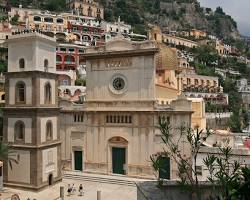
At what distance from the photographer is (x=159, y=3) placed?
6929 inches

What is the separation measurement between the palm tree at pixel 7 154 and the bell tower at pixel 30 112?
0.92ft

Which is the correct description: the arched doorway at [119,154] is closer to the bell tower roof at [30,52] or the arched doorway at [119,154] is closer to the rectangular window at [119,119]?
the rectangular window at [119,119]

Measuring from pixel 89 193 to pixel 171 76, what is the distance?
18773 millimetres

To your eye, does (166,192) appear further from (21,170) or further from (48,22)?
(48,22)

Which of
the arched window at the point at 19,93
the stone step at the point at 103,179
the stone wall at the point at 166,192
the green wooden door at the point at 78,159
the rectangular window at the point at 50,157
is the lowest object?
the stone step at the point at 103,179

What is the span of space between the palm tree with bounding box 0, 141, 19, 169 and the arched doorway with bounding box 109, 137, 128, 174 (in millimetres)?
8351

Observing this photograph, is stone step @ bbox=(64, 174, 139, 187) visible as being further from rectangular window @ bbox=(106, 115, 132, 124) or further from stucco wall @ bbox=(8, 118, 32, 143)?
stucco wall @ bbox=(8, 118, 32, 143)

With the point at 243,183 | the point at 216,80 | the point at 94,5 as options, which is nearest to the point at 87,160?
the point at 243,183

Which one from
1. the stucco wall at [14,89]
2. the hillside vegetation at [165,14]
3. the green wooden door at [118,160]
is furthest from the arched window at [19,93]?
the hillside vegetation at [165,14]

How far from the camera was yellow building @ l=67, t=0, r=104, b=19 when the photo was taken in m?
126

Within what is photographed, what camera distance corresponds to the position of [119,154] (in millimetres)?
30594

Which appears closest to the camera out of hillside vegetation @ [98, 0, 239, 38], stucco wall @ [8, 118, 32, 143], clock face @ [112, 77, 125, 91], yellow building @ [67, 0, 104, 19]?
stucco wall @ [8, 118, 32, 143]

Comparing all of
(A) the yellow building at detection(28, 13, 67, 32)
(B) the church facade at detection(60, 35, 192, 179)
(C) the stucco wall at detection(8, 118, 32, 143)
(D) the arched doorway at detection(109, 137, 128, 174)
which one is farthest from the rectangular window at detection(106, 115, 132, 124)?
(A) the yellow building at detection(28, 13, 67, 32)

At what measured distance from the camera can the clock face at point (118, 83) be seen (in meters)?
30.8
